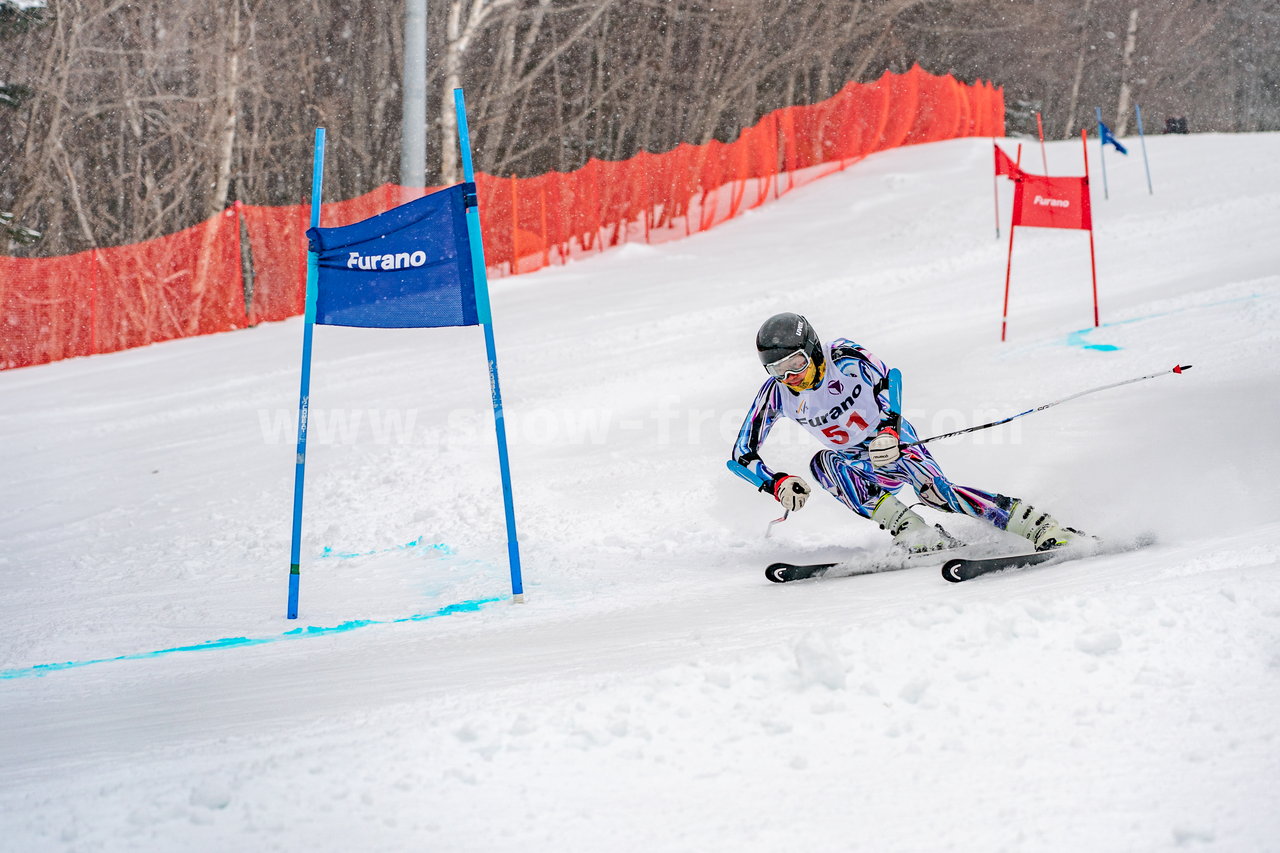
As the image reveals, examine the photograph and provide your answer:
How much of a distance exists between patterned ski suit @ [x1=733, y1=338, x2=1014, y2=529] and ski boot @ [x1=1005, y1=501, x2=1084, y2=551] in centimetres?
18

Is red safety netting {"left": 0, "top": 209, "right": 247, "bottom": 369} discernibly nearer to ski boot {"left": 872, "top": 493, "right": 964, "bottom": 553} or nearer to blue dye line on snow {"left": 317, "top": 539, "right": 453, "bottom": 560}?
blue dye line on snow {"left": 317, "top": 539, "right": 453, "bottom": 560}

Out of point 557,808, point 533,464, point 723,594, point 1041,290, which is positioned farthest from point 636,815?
point 1041,290

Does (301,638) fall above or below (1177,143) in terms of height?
below

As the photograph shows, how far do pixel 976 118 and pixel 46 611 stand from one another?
76.6 ft

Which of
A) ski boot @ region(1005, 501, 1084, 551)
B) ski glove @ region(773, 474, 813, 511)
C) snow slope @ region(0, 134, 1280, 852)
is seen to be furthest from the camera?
ski glove @ region(773, 474, 813, 511)

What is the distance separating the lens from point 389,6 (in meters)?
27.1

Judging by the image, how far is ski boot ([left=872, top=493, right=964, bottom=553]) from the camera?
18.2 ft

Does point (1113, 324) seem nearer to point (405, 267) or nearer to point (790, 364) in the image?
point (790, 364)

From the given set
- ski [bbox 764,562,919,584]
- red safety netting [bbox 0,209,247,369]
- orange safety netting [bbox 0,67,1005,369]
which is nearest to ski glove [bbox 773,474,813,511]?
ski [bbox 764,562,919,584]

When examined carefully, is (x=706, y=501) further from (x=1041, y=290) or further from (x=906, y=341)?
(x=1041, y=290)

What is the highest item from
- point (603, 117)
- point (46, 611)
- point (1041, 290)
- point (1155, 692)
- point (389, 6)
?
point (389, 6)

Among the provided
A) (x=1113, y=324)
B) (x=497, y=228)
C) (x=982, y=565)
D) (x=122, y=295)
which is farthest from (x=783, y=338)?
(x=497, y=228)

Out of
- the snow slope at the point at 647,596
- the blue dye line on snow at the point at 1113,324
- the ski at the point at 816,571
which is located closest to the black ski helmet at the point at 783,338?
the ski at the point at 816,571

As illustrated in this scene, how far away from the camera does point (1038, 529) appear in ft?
17.5
